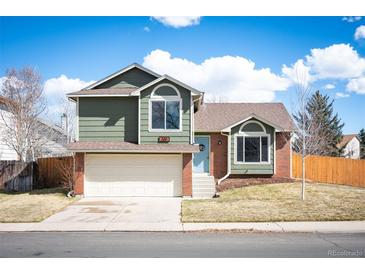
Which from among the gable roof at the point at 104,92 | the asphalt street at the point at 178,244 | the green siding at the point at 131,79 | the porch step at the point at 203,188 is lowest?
the asphalt street at the point at 178,244

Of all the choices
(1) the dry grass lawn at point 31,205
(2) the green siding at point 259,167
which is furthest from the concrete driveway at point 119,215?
(2) the green siding at point 259,167

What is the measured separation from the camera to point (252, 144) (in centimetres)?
2030

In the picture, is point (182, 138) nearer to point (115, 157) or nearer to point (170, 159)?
point (170, 159)

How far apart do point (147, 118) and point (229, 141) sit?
19.9 feet

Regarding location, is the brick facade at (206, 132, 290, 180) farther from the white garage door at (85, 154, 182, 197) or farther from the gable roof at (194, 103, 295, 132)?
the white garage door at (85, 154, 182, 197)

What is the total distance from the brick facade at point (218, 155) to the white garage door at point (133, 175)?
14.9ft

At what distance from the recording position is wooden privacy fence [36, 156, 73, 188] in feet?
66.9

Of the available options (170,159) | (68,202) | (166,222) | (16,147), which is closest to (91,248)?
(166,222)

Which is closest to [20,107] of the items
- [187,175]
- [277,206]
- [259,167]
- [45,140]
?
[45,140]

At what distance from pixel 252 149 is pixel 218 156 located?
6.91 feet

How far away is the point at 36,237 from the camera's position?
9.23 metres

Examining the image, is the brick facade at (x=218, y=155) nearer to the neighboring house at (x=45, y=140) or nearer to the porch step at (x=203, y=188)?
the porch step at (x=203, y=188)

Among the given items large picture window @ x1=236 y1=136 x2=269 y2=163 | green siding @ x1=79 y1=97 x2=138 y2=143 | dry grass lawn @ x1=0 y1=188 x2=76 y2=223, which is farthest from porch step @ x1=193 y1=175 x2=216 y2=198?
dry grass lawn @ x1=0 y1=188 x2=76 y2=223

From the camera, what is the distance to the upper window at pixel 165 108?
16.5 m
